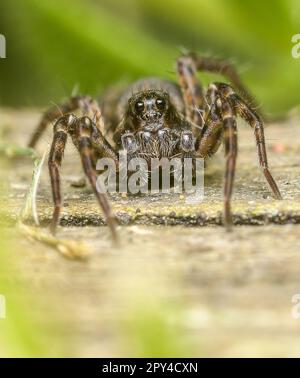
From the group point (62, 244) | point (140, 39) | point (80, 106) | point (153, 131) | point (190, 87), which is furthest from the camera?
point (140, 39)

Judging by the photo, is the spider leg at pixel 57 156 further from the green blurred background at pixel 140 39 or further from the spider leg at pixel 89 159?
the green blurred background at pixel 140 39

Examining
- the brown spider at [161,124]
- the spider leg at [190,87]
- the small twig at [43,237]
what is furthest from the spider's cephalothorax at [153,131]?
the small twig at [43,237]

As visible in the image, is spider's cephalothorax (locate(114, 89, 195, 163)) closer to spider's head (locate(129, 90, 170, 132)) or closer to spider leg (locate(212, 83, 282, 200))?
spider's head (locate(129, 90, 170, 132))

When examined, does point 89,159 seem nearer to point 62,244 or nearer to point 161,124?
point 62,244

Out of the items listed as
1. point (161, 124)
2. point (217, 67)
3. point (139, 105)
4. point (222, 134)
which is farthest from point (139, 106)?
point (217, 67)

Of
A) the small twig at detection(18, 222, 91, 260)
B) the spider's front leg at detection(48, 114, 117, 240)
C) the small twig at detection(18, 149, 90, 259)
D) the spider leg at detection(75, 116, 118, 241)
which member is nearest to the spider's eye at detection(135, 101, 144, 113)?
the spider's front leg at detection(48, 114, 117, 240)

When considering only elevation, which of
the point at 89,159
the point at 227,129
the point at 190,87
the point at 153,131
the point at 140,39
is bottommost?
the point at 89,159

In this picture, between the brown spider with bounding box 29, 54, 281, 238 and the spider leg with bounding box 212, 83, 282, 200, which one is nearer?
the brown spider with bounding box 29, 54, 281, 238
